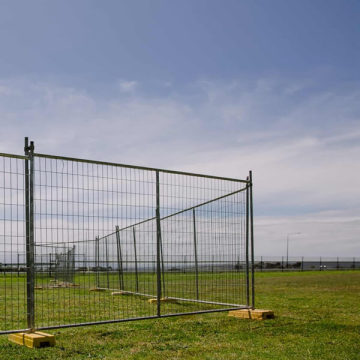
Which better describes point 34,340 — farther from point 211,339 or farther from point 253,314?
point 253,314

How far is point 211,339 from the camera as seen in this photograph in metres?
7.41

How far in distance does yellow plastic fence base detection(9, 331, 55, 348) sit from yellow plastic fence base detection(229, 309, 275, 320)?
4.10 m

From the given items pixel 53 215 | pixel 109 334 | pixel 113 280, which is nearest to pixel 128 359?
pixel 109 334

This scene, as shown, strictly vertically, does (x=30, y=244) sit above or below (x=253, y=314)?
above

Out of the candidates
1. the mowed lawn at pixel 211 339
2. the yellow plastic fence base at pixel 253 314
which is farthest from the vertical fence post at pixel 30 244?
the yellow plastic fence base at pixel 253 314

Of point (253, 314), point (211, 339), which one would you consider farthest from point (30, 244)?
point (253, 314)

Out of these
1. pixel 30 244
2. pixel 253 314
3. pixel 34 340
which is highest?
pixel 30 244

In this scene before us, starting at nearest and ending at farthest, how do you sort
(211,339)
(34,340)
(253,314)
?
(34,340), (211,339), (253,314)

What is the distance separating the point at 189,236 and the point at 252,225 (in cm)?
132

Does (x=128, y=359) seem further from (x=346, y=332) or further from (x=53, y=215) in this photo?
(x=346, y=332)

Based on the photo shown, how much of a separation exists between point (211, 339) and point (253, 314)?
2419mm

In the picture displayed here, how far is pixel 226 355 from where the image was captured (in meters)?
6.27

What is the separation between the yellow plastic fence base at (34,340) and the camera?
6736mm

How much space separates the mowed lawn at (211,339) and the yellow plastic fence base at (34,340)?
0.12 metres
